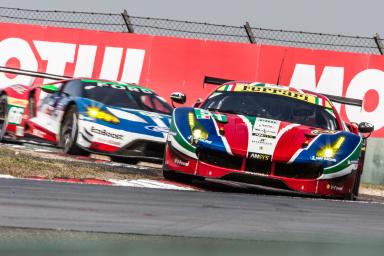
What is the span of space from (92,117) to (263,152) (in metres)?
3.89

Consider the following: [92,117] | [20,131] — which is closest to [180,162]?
[92,117]

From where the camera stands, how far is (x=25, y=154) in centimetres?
1359

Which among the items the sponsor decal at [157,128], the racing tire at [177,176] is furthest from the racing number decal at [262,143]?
the sponsor decal at [157,128]

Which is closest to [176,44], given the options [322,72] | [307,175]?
[322,72]

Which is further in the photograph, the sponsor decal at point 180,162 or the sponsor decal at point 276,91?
the sponsor decal at point 276,91

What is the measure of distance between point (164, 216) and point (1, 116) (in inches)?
378

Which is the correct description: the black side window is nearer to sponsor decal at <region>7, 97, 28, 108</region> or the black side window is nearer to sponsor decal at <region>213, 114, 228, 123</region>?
sponsor decal at <region>7, 97, 28, 108</region>

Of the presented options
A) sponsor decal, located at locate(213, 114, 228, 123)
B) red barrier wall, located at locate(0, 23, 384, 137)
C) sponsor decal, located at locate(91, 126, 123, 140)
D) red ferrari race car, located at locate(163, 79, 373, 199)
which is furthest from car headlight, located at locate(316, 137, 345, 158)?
red barrier wall, located at locate(0, 23, 384, 137)

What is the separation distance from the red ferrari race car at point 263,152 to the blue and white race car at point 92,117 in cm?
241

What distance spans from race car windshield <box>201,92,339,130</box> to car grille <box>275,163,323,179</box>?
1.03 metres

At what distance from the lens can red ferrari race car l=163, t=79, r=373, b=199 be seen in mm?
10438

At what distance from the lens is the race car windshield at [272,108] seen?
37.8 ft

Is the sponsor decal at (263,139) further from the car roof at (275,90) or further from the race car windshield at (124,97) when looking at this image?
the race car windshield at (124,97)

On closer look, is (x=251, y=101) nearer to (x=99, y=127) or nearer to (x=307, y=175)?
(x=307, y=175)
